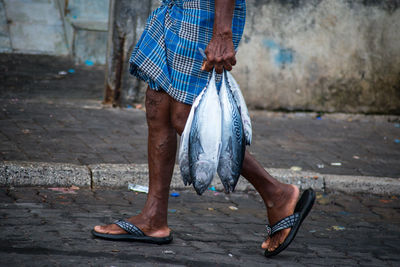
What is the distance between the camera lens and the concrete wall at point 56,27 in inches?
383

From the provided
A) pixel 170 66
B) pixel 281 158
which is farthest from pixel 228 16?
pixel 281 158

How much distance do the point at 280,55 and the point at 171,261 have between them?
14.8ft

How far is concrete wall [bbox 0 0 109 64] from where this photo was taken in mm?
9719

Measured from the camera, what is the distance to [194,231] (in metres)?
3.61

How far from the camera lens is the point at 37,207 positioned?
12.5ft

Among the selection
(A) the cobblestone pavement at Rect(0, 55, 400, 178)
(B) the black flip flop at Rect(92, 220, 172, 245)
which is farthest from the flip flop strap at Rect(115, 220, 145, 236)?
(A) the cobblestone pavement at Rect(0, 55, 400, 178)

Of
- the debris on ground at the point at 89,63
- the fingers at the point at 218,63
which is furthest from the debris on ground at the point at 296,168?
the debris on ground at the point at 89,63

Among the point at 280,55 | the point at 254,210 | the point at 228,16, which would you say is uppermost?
the point at 228,16

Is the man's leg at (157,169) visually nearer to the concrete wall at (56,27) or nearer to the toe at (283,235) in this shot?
the toe at (283,235)

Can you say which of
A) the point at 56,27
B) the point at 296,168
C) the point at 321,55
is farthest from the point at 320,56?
the point at 56,27

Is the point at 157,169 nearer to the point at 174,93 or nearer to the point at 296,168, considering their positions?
the point at 174,93

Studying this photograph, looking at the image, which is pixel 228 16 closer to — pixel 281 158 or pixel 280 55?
pixel 281 158

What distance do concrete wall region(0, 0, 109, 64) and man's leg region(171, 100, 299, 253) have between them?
6.75 metres

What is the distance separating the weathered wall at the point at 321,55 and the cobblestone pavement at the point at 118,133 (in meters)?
0.22
